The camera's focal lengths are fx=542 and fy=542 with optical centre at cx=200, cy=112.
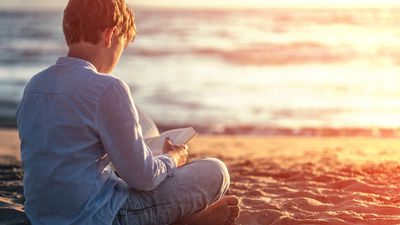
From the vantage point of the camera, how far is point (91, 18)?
2457 mm

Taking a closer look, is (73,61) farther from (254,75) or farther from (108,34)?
(254,75)

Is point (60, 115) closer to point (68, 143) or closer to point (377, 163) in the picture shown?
point (68, 143)

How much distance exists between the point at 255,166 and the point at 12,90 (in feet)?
32.8

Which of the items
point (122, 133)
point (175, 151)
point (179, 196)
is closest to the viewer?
point (122, 133)

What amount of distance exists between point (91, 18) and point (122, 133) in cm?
54

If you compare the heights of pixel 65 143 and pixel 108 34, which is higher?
pixel 108 34

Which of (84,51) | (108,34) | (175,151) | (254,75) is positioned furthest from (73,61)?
(254,75)

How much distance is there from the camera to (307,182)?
4.86 meters

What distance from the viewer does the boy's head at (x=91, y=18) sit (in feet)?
8.01

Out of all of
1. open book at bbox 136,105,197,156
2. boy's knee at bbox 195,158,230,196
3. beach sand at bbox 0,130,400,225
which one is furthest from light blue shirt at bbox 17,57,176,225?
beach sand at bbox 0,130,400,225

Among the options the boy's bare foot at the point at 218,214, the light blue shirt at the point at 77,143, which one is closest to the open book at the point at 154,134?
the boy's bare foot at the point at 218,214

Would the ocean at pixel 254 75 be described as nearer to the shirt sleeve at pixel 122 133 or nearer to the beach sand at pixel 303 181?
the beach sand at pixel 303 181

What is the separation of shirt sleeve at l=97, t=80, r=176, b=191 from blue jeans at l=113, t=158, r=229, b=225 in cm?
28

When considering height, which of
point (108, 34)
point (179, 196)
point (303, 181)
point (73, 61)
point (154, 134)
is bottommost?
point (303, 181)
